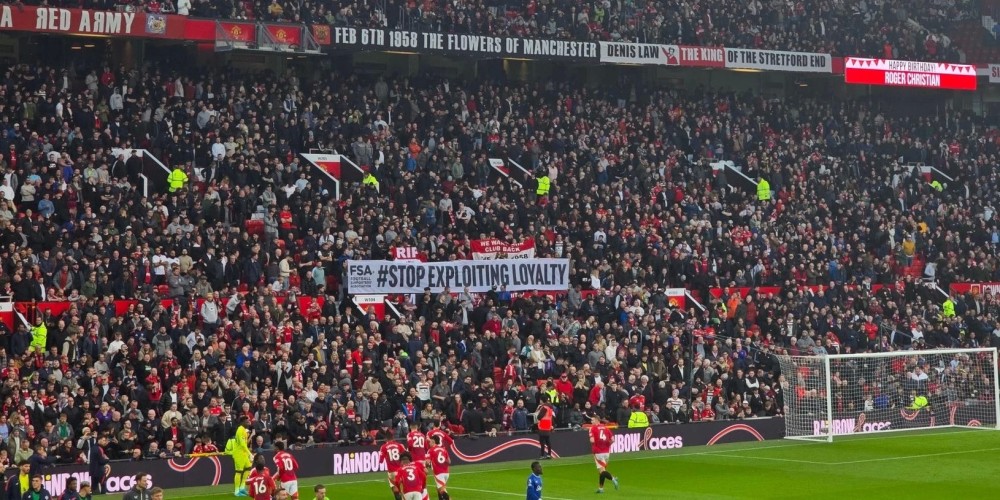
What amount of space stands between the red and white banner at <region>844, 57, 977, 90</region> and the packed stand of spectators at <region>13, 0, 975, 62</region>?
1.43 meters

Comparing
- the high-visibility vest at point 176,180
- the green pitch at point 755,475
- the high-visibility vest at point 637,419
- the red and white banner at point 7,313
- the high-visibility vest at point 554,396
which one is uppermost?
the high-visibility vest at point 176,180

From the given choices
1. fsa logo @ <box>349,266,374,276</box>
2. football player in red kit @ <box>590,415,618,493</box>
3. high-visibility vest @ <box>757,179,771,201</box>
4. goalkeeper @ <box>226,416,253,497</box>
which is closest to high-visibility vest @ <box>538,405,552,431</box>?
football player in red kit @ <box>590,415,618,493</box>

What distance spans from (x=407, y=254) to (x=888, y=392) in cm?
1325

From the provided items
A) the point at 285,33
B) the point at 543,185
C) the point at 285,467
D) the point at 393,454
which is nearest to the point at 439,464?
the point at 393,454

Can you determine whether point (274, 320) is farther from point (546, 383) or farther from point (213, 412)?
point (546, 383)

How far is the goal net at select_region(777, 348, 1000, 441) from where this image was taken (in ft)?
126

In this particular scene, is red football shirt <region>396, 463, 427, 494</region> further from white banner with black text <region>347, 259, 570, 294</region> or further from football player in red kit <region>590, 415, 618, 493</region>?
white banner with black text <region>347, 259, 570, 294</region>

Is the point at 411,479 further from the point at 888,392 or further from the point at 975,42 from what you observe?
the point at 975,42

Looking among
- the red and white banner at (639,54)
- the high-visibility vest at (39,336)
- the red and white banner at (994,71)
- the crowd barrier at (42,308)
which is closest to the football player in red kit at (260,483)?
the high-visibility vest at (39,336)

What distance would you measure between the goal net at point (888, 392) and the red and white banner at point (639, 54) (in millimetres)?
14264

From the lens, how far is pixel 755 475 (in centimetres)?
3166

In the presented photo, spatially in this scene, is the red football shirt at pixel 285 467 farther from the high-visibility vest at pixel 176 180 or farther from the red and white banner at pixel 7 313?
the high-visibility vest at pixel 176 180

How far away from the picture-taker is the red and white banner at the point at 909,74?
5472cm

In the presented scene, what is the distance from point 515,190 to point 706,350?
7644mm
